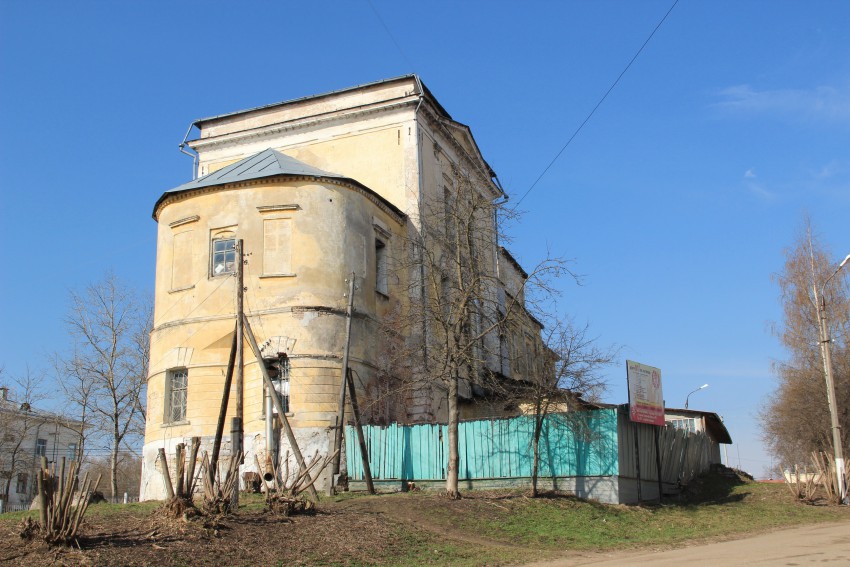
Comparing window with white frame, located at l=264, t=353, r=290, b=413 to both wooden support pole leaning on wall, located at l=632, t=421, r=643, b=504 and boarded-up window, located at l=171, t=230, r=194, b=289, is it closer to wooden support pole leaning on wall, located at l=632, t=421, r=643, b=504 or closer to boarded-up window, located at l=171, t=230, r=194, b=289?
boarded-up window, located at l=171, t=230, r=194, b=289

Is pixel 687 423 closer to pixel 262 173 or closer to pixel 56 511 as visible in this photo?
pixel 262 173

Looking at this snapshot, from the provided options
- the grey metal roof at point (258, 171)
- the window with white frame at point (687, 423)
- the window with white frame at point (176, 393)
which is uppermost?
the grey metal roof at point (258, 171)

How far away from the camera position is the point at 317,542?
15.3 metres

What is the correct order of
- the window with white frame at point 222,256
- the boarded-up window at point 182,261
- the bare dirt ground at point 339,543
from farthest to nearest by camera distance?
the boarded-up window at point 182,261 → the window with white frame at point 222,256 → the bare dirt ground at point 339,543

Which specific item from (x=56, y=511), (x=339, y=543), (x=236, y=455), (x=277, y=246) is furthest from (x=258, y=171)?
(x=56, y=511)

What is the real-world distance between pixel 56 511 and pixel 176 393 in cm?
1506

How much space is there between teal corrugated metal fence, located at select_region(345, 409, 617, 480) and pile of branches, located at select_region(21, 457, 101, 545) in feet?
41.2

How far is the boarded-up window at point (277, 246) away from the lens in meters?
27.0

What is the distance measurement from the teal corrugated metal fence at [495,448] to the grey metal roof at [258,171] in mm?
8660

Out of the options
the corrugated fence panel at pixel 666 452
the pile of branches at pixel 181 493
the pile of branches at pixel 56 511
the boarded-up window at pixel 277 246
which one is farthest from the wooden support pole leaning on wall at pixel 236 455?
the corrugated fence panel at pixel 666 452

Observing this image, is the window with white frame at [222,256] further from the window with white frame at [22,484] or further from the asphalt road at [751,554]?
the window with white frame at [22,484]

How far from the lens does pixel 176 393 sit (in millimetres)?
27359

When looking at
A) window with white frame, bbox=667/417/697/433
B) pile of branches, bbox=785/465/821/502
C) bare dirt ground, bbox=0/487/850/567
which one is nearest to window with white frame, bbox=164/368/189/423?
bare dirt ground, bbox=0/487/850/567

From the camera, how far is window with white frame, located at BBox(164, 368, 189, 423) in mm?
27047
